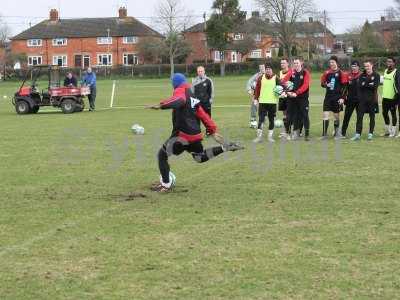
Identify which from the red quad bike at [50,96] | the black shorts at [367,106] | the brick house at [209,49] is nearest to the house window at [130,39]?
the brick house at [209,49]

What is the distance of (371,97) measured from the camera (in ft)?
52.1

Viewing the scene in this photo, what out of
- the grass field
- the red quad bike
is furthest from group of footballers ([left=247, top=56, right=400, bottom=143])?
the red quad bike

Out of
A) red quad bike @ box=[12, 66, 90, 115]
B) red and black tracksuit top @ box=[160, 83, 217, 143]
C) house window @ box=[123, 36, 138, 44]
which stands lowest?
red quad bike @ box=[12, 66, 90, 115]

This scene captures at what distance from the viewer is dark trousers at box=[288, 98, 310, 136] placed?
1591 cm

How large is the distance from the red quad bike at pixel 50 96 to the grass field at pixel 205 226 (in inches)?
571

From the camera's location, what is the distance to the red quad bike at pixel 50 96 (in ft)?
92.5

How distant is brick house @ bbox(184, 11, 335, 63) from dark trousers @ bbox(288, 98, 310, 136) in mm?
79261

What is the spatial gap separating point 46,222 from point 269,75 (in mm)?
9513

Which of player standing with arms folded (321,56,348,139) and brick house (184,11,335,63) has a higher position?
brick house (184,11,335,63)

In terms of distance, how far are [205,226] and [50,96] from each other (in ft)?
72.0

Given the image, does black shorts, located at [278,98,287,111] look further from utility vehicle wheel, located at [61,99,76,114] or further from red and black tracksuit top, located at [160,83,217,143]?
utility vehicle wheel, located at [61,99,76,114]

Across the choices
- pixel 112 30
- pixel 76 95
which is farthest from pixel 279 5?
pixel 76 95

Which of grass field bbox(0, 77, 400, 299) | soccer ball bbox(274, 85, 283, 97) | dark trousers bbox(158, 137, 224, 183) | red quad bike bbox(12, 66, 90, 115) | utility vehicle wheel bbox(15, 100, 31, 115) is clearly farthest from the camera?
utility vehicle wheel bbox(15, 100, 31, 115)

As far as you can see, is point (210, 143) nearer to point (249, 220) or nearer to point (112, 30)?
point (249, 220)
